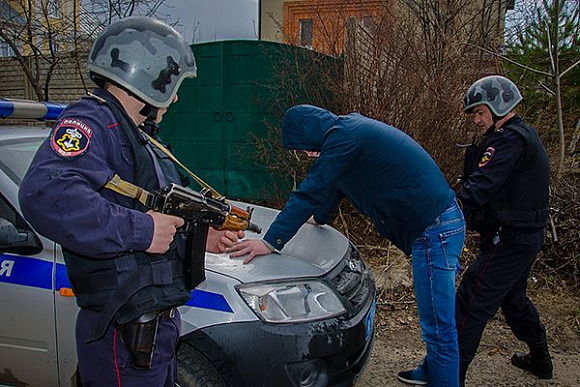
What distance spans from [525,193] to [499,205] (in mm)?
159

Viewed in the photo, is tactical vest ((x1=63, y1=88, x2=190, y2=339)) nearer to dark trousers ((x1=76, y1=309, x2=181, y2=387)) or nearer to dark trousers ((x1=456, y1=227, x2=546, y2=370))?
dark trousers ((x1=76, y1=309, x2=181, y2=387))

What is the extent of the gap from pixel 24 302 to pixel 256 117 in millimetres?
4647

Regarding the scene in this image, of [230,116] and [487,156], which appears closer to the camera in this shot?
[487,156]

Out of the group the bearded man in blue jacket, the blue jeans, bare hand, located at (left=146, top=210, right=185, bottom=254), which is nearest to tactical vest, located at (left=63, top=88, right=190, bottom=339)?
bare hand, located at (left=146, top=210, right=185, bottom=254)

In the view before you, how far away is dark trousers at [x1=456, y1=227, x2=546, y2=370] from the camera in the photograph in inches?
120

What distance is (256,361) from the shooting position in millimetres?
2189

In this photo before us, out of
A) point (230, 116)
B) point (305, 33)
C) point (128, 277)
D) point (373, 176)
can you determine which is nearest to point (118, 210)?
point (128, 277)

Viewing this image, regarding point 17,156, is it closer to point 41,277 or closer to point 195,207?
point 41,277

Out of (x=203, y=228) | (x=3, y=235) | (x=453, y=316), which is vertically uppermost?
(x=203, y=228)

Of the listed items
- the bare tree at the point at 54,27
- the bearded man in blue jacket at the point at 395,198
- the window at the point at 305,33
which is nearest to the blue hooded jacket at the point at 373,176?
the bearded man in blue jacket at the point at 395,198

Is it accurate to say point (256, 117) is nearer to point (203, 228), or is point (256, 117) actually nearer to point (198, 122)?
point (198, 122)

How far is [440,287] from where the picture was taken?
285 cm

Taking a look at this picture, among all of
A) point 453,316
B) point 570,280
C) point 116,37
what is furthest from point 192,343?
point 570,280

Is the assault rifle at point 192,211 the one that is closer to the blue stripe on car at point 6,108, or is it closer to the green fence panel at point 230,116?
the blue stripe on car at point 6,108
